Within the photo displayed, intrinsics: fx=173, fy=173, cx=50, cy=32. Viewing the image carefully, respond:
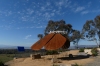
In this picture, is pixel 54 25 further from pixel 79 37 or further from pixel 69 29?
pixel 79 37

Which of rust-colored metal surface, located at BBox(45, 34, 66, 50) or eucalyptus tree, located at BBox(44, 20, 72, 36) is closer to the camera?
rust-colored metal surface, located at BBox(45, 34, 66, 50)

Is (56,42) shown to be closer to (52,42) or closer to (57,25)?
(52,42)

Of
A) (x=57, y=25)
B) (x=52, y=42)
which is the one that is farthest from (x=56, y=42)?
(x=57, y=25)

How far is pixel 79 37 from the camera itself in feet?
208

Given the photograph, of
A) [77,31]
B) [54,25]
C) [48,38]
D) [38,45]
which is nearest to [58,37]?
A: [48,38]

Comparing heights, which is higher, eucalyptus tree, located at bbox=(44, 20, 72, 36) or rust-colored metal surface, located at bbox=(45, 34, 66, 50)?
eucalyptus tree, located at bbox=(44, 20, 72, 36)

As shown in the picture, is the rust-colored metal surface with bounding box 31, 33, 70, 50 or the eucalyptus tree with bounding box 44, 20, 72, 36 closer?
the rust-colored metal surface with bounding box 31, 33, 70, 50

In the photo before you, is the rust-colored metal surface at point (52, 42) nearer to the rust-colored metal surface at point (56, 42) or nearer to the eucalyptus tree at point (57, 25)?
the rust-colored metal surface at point (56, 42)

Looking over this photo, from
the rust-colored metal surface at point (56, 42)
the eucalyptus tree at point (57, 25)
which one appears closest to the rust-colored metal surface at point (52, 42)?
the rust-colored metal surface at point (56, 42)

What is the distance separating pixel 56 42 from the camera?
23719mm

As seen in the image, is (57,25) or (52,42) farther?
(57,25)

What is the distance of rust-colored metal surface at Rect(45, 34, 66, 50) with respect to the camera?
913 inches

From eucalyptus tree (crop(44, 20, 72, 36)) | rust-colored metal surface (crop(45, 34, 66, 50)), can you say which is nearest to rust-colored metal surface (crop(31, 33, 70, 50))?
rust-colored metal surface (crop(45, 34, 66, 50))

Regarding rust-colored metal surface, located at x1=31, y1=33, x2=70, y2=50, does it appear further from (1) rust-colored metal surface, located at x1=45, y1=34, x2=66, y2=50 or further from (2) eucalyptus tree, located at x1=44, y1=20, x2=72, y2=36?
(2) eucalyptus tree, located at x1=44, y1=20, x2=72, y2=36
